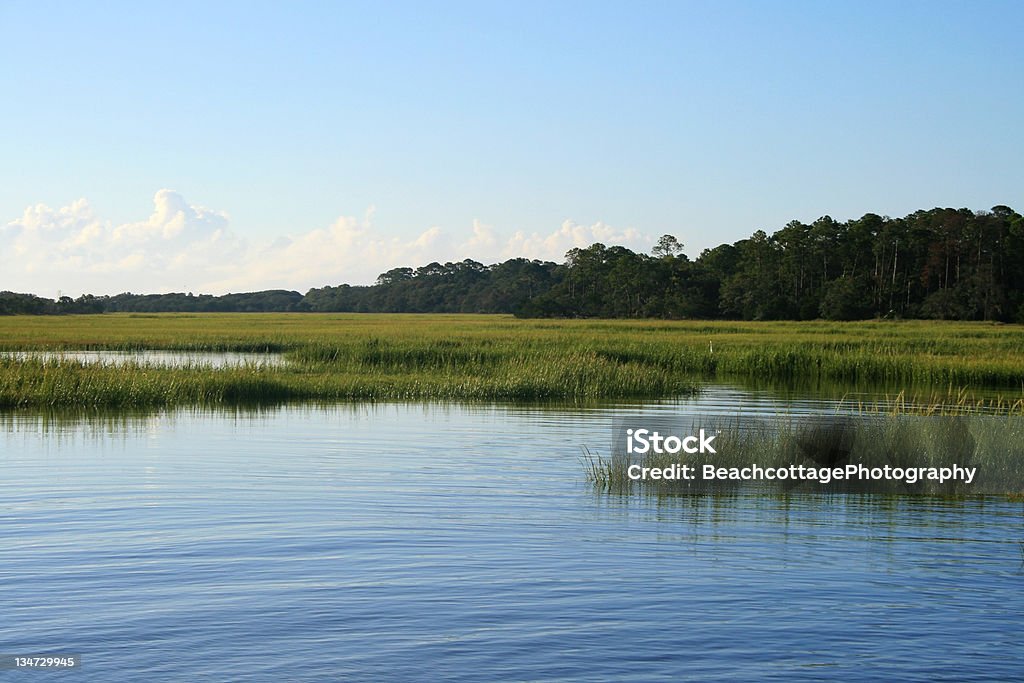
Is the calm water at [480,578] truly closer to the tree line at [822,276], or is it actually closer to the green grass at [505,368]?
the green grass at [505,368]

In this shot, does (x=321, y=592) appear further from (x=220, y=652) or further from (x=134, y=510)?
(x=134, y=510)

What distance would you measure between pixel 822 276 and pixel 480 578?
306 feet

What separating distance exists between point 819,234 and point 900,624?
306 feet

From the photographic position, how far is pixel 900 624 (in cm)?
861

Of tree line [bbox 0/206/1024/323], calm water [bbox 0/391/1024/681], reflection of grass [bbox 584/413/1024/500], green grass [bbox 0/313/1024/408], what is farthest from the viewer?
tree line [bbox 0/206/1024/323]

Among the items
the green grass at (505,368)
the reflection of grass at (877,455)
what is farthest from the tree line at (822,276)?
the reflection of grass at (877,455)

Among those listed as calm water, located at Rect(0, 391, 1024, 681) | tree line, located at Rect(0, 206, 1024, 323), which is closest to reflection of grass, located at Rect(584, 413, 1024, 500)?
calm water, located at Rect(0, 391, 1024, 681)

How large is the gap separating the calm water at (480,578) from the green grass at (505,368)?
10704mm

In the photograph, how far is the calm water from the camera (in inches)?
307

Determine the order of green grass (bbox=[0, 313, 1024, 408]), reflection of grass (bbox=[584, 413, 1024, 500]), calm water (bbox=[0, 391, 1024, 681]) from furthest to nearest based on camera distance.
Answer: green grass (bbox=[0, 313, 1024, 408]) → reflection of grass (bbox=[584, 413, 1024, 500]) → calm water (bbox=[0, 391, 1024, 681])

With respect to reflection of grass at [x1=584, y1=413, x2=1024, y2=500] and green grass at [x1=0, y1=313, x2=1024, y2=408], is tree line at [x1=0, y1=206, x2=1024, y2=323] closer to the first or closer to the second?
green grass at [x1=0, y1=313, x2=1024, y2=408]

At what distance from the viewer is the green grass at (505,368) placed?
27312 millimetres

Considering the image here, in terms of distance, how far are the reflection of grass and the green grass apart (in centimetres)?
719

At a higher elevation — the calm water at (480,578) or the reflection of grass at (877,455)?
the reflection of grass at (877,455)
